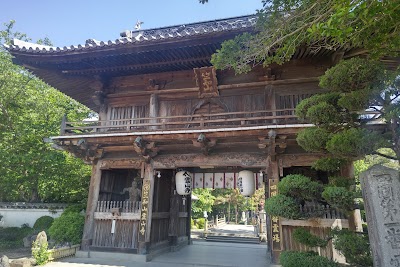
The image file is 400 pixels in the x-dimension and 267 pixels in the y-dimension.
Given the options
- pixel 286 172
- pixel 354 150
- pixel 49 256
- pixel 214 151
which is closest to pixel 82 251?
pixel 49 256

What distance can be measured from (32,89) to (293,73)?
50.3 feet

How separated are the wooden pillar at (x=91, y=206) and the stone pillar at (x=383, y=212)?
28.6ft

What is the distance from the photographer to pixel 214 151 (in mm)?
9141

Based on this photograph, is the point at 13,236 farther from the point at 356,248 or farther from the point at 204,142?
the point at 356,248

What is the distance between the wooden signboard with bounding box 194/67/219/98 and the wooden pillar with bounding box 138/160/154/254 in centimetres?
326

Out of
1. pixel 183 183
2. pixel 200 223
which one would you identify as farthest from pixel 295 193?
pixel 200 223

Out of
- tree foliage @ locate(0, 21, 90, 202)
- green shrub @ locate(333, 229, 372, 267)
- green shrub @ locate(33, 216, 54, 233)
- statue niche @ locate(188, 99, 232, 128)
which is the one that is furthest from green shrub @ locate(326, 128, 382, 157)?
green shrub @ locate(33, 216, 54, 233)

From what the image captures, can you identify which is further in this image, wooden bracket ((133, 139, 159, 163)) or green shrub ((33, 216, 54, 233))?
green shrub ((33, 216, 54, 233))

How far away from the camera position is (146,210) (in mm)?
9312

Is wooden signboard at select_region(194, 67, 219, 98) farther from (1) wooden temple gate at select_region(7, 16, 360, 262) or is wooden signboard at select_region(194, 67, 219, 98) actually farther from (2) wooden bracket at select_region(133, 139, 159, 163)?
(2) wooden bracket at select_region(133, 139, 159, 163)

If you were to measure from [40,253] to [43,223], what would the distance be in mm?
6200

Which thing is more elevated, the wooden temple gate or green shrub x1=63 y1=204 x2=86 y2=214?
the wooden temple gate

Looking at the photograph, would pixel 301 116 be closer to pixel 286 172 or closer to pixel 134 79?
pixel 286 172

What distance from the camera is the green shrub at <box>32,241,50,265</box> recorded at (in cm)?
833
